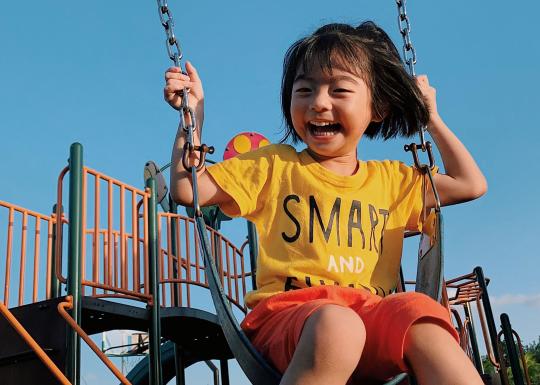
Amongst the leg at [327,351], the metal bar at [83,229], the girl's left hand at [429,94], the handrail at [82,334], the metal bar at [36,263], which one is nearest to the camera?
the leg at [327,351]

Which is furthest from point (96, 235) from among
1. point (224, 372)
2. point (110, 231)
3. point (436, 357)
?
point (436, 357)

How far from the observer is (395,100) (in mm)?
2135

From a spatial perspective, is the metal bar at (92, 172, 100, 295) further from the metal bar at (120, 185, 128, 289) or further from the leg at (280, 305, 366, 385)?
the leg at (280, 305, 366, 385)

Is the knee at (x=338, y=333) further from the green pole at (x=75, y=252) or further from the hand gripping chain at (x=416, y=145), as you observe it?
the green pole at (x=75, y=252)

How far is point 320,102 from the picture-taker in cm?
187

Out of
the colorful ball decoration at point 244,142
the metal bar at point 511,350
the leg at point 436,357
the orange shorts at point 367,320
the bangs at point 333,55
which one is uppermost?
the colorful ball decoration at point 244,142

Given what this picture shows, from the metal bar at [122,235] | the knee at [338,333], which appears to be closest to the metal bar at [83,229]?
the metal bar at [122,235]

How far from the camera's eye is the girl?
57.8 inches

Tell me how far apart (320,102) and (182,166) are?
43cm

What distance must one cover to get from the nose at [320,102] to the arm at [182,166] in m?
0.35

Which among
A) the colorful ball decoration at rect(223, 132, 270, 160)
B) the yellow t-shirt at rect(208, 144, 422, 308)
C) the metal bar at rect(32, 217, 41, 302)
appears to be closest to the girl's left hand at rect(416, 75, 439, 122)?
the yellow t-shirt at rect(208, 144, 422, 308)

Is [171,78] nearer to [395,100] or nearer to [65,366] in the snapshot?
[395,100]

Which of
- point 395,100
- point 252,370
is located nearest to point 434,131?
point 395,100

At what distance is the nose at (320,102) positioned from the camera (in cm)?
187
